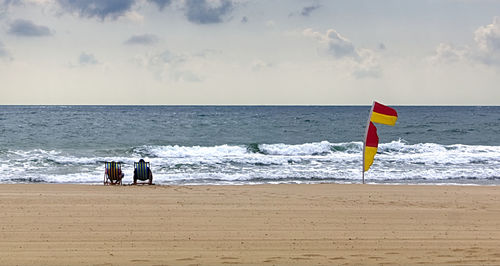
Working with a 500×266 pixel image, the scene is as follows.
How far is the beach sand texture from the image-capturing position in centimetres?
620

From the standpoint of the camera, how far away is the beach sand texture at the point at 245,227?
6195 mm

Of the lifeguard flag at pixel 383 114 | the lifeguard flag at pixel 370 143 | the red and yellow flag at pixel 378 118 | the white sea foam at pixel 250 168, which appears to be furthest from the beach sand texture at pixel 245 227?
the white sea foam at pixel 250 168

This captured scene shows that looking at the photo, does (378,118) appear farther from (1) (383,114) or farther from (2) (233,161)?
(2) (233,161)

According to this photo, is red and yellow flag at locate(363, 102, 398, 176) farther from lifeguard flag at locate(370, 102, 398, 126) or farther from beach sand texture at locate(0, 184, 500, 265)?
beach sand texture at locate(0, 184, 500, 265)

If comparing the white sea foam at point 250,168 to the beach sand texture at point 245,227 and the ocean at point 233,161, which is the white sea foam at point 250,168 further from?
the beach sand texture at point 245,227

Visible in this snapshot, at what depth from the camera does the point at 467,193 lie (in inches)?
455

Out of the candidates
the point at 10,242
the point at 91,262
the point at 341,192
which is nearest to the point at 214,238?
the point at 91,262

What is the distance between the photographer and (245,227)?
25.1ft

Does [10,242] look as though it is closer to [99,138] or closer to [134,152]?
[134,152]

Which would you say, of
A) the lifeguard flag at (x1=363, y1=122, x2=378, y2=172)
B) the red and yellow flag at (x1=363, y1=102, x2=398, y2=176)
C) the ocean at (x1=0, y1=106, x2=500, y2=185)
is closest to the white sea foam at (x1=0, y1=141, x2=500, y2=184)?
the ocean at (x1=0, y1=106, x2=500, y2=185)

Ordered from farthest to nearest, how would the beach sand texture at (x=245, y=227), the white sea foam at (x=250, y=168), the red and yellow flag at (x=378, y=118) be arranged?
the white sea foam at (x=250, y=168), the red and yellow flag at (x=378, y=118), the beach sand texture at (x=245, y=227)

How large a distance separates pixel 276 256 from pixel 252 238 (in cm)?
88

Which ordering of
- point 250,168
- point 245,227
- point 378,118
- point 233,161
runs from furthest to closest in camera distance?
point 233,161
point 250,168
point 378,118
point 245,227

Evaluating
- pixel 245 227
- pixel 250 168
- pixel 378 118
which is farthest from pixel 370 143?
pixel 250 168
